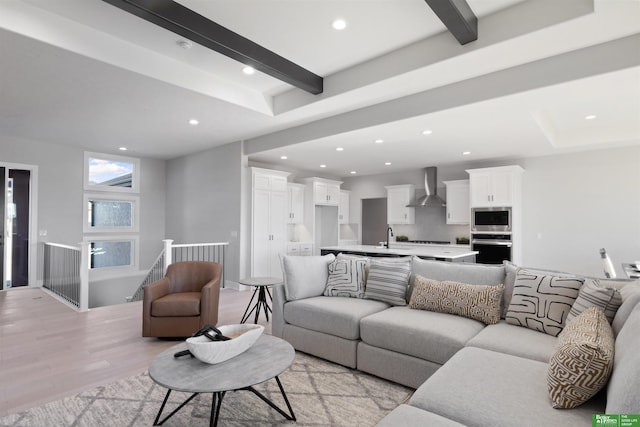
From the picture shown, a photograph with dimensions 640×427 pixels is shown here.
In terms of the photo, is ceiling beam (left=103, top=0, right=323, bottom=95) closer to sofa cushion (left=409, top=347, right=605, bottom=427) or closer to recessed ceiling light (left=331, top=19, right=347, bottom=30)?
recessed ceiling light (left=331, top=19, right=347, bottom=30)

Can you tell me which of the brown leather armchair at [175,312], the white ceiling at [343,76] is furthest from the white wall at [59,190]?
the brown leather armchair at [175,312]

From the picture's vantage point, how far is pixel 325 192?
8.18m

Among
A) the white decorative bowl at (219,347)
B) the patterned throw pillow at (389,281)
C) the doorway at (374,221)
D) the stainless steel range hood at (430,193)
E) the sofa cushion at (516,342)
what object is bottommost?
the sofa cushion at (516,342)

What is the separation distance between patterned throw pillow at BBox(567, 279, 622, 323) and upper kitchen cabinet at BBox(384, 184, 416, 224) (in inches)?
228

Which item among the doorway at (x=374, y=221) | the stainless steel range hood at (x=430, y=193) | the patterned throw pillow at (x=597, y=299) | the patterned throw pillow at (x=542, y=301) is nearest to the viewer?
the patterned throw pillow at (x=597, y=299)

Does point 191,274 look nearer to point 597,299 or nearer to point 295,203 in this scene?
point 597,299

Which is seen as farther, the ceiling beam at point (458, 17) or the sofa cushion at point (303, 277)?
the sofa cushion at point (303, 277)

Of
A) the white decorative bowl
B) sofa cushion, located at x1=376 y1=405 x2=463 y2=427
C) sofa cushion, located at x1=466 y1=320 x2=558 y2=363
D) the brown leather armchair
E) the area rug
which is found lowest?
the area rug

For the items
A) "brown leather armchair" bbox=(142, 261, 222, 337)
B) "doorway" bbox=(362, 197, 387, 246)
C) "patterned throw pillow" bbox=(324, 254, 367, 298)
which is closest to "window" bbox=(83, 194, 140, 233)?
"brown leather armchair" bbox=(142, 261, 222, 337)

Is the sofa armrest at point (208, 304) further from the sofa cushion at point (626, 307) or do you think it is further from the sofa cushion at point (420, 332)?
the sofa cushion at point (626, 307)

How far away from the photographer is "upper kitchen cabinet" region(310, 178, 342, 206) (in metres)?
7.92

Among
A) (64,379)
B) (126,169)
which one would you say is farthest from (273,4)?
(126,169)

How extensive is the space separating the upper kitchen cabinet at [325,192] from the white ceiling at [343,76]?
2.19 m

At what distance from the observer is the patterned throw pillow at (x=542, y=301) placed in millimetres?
2311
